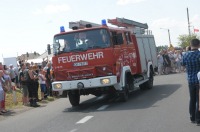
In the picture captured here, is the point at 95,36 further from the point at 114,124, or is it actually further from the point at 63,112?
the point at 114,124

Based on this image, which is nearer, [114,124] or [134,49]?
[114,124]

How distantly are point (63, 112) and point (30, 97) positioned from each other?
3325 mm

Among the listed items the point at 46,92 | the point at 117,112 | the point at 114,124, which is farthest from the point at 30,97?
the point at 114,124

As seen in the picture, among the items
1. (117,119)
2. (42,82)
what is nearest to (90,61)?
(117,119)

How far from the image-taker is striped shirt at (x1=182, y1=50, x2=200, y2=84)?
29.1 ft

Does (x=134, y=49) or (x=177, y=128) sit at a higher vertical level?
(x=134, y=49)

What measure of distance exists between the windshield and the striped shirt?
4866mm

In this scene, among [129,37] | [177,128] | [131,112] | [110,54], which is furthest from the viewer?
[129,37]

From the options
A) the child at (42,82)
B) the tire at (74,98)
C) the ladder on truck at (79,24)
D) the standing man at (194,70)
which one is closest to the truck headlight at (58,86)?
the tire at (74,98)

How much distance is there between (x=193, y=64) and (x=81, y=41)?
559 centimetres

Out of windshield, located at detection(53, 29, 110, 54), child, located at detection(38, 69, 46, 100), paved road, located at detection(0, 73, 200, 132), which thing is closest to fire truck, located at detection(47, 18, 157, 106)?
windshield, located at detection(53, 29, 110, 54)

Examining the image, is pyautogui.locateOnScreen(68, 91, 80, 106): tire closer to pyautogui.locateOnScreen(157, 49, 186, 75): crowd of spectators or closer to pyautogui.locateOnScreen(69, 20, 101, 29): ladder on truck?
pyautogui.locateOnScreen(69, 20, 101, 29): ladder on truck

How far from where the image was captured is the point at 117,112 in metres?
12.0

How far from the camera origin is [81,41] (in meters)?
13.8
